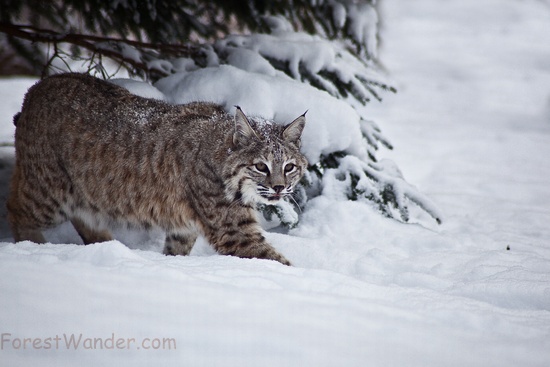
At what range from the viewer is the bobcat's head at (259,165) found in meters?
3.70

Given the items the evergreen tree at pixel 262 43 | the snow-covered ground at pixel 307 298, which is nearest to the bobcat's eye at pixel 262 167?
the snow-covered ground at pixel 307 298

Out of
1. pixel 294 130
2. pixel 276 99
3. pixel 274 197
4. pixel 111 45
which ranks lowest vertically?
pixel 274 197

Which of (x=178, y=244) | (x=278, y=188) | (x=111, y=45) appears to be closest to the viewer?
(x=278, y=188)

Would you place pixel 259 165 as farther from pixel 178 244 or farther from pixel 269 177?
pixel 178 244

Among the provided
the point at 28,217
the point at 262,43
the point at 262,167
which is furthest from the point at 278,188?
the point at 28,217

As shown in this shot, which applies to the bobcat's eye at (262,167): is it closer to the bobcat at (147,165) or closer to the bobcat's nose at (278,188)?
the bobcat at (147,165)

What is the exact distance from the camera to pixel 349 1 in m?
4.99

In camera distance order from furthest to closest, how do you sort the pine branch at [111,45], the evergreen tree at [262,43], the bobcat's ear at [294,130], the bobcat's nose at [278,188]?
the evergreen tree at [262,43]
the pine branch at [111,45]
the bobcat's ear at [294,130]
the bobcat's nose at [278,188]

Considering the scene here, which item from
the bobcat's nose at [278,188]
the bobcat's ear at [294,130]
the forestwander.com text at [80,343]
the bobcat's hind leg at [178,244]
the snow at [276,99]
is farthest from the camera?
the snow at [276,99]

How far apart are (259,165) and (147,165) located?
85 cm

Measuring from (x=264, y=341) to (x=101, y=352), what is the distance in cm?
62

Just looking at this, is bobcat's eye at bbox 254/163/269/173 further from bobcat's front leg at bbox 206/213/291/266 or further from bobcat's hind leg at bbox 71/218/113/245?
bobcat's hind leg at bbox 71/218/113/245

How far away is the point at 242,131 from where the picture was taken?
3.75 meters

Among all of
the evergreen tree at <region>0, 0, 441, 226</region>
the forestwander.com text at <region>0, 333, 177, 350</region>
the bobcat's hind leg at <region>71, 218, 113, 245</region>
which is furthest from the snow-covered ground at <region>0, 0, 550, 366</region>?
the evergreen tree at <region>0, 0, 441, 226</region>
